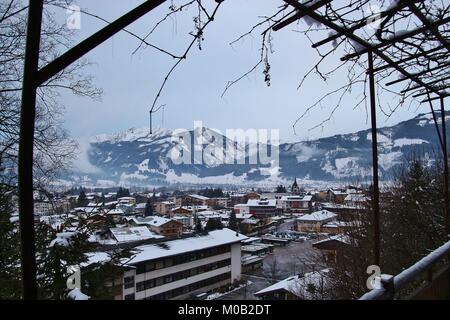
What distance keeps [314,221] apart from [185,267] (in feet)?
55.9

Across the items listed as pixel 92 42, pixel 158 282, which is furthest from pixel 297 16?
pixel 158 282

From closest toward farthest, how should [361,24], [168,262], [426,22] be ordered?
[361,24]
[426,22]
[168,262]

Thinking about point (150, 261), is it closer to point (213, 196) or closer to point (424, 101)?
point (424, 101)

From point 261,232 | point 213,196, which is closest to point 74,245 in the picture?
point 261,232

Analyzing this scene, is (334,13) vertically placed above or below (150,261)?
above

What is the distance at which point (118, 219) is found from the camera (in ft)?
16.6

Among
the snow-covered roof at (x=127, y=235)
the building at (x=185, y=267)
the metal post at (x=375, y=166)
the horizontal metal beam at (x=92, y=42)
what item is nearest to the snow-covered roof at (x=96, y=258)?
the snow-covered roof at (x=127, y=235)

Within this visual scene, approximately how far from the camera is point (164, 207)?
4497 cm

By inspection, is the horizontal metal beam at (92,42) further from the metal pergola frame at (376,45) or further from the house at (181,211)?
the house at (181,211)

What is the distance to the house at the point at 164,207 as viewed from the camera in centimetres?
4356

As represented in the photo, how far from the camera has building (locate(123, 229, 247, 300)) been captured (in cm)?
1714

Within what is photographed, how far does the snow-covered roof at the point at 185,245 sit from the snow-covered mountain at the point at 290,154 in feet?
15.8

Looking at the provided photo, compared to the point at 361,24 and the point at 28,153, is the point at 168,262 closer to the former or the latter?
the point at 361,24
